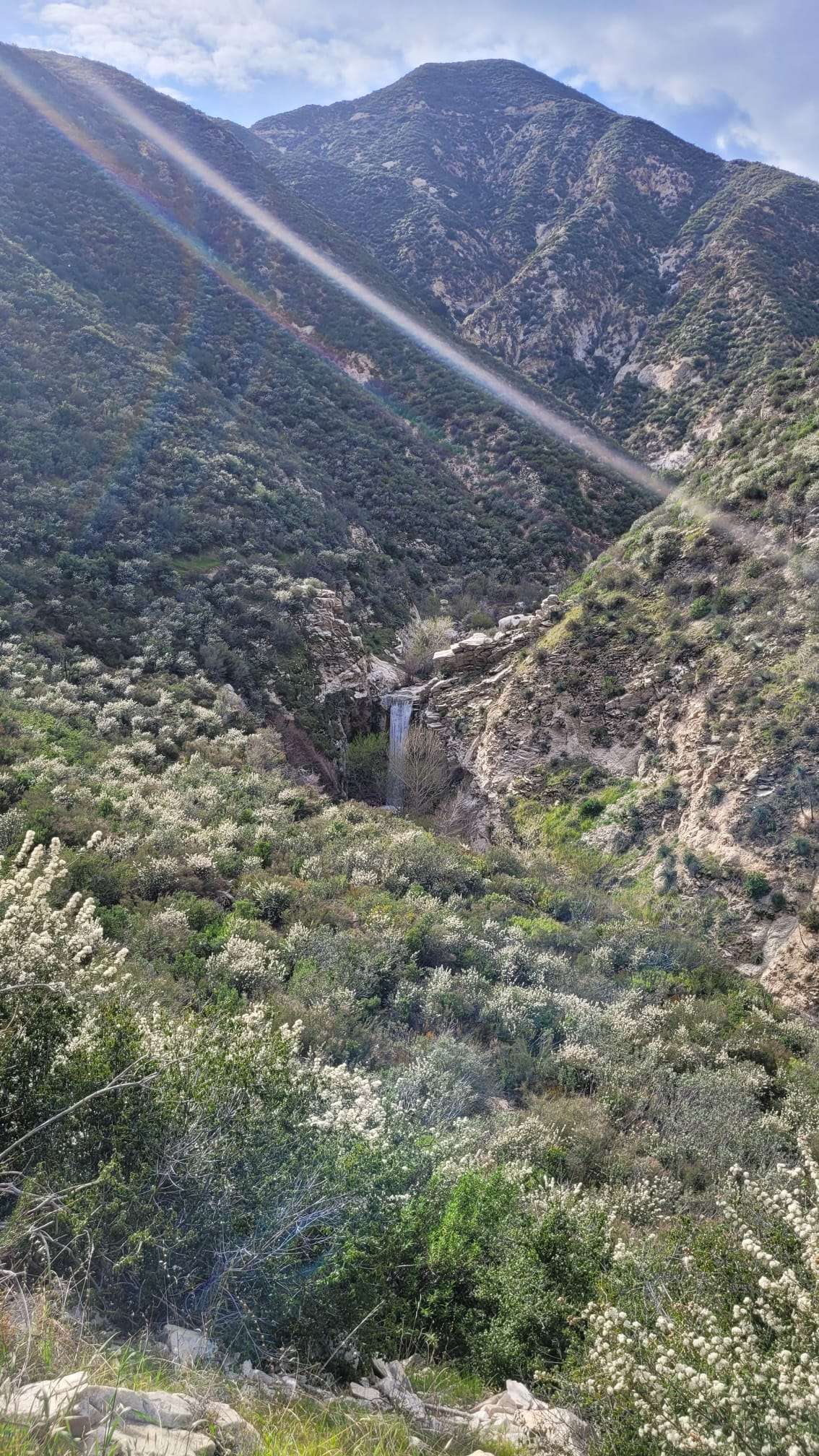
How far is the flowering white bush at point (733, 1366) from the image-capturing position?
Result: 2193 millimetres

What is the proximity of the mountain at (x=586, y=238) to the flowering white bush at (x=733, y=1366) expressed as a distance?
42592mm

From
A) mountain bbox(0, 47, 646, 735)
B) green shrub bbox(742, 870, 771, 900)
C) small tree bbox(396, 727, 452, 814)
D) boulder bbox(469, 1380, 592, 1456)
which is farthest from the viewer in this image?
mountain bbox(0, 47, 646, 735)

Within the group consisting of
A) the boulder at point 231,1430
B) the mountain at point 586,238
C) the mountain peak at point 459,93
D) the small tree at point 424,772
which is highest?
the mountain peak at point 459,93

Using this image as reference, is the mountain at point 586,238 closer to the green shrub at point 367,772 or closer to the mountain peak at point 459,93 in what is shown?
the mountain peak at point 459,93

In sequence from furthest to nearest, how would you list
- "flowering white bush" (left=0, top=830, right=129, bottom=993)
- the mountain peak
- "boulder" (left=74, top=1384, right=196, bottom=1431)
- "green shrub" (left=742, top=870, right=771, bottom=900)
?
the mountain peak, "green shrub" (left=742, top=870, right=771, bottom=900), "flowering white bush" (left=0, top=830, right=129, bottom=993), "boulder" (left=74, top=1384, right=196, bottom=1431)

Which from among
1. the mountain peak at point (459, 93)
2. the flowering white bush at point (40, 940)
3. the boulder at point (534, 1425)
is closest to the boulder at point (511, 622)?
the flowering white bush at point (40, 940)

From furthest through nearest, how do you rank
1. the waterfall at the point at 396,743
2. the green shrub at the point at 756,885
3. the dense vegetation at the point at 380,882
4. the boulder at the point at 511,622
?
the boulder at the point at 511,622, the waterfall at the point at 396,743, the green shrub at the point at 756,885, the dense vegetation at the point at 380,882

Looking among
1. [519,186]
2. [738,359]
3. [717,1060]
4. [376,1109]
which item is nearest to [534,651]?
[717,1060]

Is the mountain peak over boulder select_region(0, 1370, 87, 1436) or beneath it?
over

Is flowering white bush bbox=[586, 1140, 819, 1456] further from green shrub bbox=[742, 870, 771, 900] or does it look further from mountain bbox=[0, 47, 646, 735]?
mountain bbox=[0, 47, 646, 735]

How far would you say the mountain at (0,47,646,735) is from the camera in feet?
64.6

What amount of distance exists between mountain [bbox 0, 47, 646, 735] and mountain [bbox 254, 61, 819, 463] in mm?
8977

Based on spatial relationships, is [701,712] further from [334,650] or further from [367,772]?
[334,650]

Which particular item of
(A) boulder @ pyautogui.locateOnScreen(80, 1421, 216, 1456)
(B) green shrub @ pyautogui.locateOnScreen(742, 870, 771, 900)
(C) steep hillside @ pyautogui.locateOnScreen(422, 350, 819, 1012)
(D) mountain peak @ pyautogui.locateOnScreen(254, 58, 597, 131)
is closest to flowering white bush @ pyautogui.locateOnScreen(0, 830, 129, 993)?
(A) boulder @ pyautogui.locateOnScreen(80, 1421, 216, 1456)
